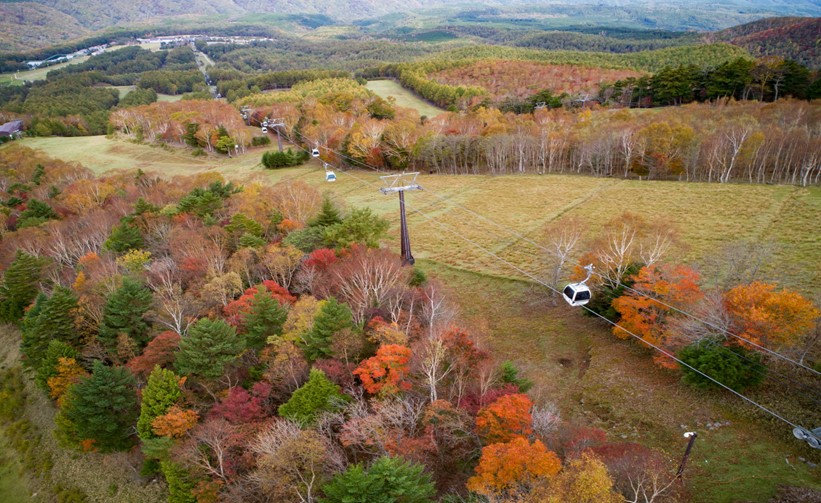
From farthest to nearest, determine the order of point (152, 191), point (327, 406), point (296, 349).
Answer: point (152, 191) < point (296, 349) < point (327, 406)

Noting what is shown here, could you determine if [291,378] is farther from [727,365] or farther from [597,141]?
[597,141]

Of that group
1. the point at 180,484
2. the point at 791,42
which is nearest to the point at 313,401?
the point at 180,484

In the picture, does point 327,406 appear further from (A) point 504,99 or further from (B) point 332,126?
(A) point 504,99

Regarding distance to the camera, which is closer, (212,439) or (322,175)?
(212,439)

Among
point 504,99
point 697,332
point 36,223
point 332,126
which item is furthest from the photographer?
point 504,99

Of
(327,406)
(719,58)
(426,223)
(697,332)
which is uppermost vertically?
(719,58)

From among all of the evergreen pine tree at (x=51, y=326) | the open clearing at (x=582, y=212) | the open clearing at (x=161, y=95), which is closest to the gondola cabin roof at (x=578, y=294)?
the open clearing at (x=582, y=212)

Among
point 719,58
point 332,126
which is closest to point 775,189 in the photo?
point 332,126

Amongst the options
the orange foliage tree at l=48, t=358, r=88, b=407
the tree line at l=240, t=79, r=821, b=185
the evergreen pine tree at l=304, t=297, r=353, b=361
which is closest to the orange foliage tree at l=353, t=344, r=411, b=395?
the evergreen pine tree at l=304, t=297, r=353, b=361
